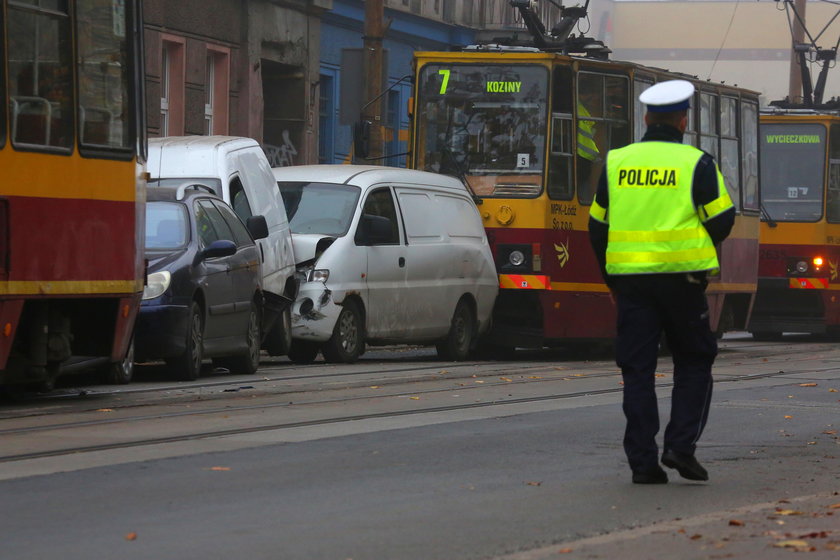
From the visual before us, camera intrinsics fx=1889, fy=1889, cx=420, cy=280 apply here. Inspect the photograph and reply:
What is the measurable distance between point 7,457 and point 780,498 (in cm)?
361

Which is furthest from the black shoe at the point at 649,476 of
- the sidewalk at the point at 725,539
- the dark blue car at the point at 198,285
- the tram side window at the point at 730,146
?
the tram side window at the point at 730,146

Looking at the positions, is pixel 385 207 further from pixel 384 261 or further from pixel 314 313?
pixel 314 313

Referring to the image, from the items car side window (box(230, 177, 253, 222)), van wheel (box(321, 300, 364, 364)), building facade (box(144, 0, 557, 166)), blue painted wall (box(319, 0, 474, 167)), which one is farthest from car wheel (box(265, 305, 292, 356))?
blue painted wall (box(319, 0, 474, 167))

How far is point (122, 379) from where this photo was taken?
45.6 feet

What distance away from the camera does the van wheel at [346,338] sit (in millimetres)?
17234

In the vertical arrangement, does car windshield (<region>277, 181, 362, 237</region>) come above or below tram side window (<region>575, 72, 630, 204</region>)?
below

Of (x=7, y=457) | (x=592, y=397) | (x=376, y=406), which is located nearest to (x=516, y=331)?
(x=592, y=397)

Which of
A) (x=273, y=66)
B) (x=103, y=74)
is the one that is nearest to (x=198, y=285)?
(x=103, y=74)

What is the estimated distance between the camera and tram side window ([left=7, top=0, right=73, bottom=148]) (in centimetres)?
1112

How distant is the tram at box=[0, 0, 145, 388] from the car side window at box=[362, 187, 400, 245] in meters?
5.35

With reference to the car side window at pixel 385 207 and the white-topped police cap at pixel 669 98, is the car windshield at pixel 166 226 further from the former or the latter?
the white-topped police cap at pixel 669 98

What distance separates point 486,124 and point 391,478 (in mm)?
12156

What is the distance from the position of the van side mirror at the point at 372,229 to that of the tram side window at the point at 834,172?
11.3 meters

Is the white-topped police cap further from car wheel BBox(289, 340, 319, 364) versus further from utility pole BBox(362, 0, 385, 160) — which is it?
utility pole BBox(362, 0, 385, 160)
